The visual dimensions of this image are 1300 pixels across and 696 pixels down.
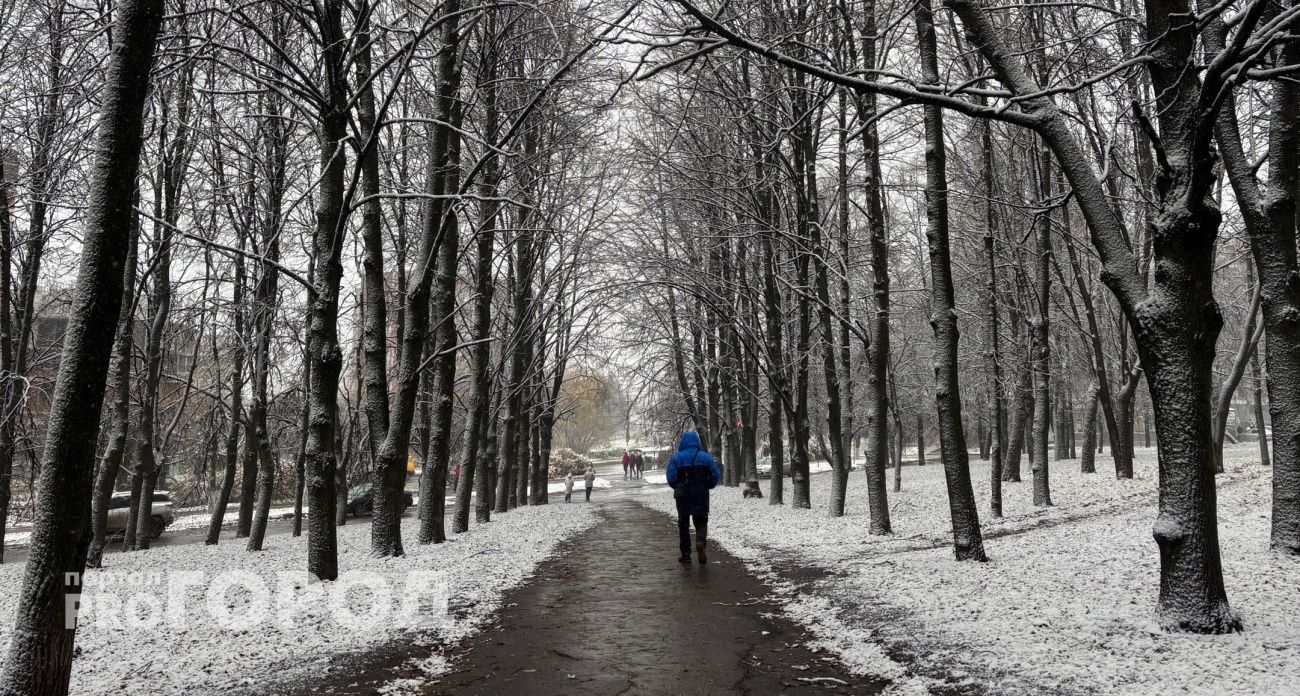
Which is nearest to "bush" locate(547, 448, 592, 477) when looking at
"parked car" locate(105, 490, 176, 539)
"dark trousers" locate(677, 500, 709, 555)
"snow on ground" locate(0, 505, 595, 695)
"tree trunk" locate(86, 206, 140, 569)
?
"parked car" locate(105, 490, 176, 539)

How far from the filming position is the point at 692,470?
10.8 meters

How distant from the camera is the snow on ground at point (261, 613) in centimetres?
517

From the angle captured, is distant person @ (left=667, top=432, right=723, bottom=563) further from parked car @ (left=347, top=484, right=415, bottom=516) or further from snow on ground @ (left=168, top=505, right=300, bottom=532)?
parked car @ (left=347, top=484, right=415, bottom=516)

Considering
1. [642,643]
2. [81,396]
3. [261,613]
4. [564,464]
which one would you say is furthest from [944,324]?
[564,464]

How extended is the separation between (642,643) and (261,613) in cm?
339

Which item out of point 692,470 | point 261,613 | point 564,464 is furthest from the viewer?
point 564,464

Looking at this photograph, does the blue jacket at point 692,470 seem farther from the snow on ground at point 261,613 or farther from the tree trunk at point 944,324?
the tree trunk at point 944,324

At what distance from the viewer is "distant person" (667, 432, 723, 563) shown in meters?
10.6

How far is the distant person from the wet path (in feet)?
1.95

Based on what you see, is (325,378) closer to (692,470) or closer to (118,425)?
(692,470)

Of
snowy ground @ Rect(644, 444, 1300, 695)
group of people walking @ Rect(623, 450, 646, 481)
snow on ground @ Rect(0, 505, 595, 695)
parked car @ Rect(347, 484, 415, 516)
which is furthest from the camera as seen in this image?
group of people walking @ Rect(623, 450, 646, 481)

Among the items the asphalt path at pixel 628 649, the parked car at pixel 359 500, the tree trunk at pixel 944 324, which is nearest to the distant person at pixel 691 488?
the asphalt path at pixel 628 649

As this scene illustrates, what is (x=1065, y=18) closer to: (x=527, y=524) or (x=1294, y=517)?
(x=1294, y=517)

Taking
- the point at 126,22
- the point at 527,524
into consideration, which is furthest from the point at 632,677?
the point at 527,524
